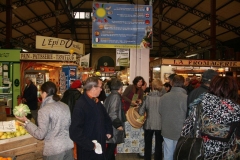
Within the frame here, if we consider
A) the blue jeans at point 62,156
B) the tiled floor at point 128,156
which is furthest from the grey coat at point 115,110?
the tiled floor at point 128,156

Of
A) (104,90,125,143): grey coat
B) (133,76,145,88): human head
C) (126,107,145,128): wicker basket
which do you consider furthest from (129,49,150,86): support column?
(104,90,125,143): grey coat

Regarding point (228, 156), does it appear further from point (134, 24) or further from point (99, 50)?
point (99, 50)

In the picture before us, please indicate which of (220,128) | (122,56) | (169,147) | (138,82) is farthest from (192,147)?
(122,56)

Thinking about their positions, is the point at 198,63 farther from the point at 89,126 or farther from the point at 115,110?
the point at 89,126

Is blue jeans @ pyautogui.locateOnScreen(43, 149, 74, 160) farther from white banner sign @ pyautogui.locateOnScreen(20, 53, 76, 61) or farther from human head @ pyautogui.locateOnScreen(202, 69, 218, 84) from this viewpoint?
white banner sign @ pyautogui.locateOnScreen(20, 53, 76, 61)

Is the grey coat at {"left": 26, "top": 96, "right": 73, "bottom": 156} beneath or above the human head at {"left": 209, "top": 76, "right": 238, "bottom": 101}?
beneath

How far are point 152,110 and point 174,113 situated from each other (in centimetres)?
82

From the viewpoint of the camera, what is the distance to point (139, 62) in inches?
293

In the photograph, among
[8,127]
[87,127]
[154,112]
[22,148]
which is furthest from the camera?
[154,112]

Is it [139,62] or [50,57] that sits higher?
[50,57]

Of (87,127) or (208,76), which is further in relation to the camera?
(208,76)

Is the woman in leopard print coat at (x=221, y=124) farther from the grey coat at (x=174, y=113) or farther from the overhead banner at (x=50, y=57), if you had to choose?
the overhead banner at (x=50, y=57)

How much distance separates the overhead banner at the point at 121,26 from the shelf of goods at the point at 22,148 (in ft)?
12.6

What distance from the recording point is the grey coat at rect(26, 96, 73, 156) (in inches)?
113
